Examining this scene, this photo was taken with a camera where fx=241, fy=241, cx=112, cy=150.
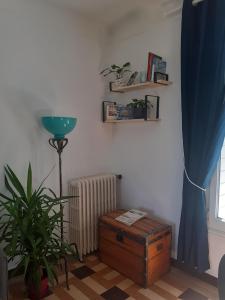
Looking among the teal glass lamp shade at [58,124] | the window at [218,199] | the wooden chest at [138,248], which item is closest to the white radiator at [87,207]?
the wooden chest at [138,248]

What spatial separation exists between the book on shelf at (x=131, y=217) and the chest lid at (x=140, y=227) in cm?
3

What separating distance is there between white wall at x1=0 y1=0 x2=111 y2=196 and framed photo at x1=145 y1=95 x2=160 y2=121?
656 mm

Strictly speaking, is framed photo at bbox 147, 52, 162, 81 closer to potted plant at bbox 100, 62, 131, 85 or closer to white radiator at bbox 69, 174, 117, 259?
potted plant at bbox 100, 62, 131, 85

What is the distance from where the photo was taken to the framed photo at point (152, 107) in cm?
243

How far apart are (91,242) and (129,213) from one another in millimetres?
540

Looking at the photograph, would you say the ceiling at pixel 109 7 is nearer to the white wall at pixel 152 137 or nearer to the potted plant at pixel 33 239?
the white wall at pixel 152 137

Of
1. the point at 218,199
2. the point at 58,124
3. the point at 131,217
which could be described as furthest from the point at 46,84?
the point at 218,199

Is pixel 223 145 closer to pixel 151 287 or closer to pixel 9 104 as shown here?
pixel 151 287

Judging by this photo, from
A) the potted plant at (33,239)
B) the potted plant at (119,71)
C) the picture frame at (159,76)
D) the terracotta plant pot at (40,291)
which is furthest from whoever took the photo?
the potted plant at (119,71)

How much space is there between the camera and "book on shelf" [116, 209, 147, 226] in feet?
7.61

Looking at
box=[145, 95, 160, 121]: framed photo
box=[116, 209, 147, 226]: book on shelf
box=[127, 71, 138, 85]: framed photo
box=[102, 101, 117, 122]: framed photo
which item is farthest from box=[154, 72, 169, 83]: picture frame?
box=[116, 209, 147, 226]: book on shelf

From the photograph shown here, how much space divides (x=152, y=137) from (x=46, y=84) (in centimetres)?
120

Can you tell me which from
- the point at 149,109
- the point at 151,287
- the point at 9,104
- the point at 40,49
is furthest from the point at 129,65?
the point at 151,287

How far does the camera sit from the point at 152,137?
2.53 m
